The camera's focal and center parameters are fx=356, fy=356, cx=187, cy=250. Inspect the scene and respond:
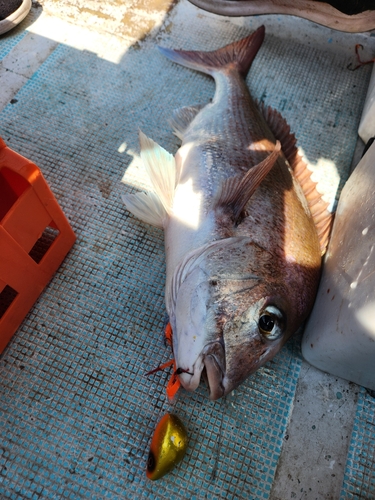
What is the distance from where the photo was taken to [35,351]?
6.22 ft

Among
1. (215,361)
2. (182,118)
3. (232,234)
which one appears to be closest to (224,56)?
(182,118)

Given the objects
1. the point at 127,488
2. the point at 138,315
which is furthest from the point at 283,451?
the point at 138,315

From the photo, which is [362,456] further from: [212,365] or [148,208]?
[148,208]

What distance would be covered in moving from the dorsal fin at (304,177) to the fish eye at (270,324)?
25.3 inches

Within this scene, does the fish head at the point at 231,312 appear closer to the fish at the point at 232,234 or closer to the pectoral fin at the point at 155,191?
the fish at the point at 232,234

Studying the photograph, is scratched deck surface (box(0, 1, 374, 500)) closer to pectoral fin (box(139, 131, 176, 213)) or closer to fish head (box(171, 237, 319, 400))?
pectoral fin (box(139, 131, 176, 213))

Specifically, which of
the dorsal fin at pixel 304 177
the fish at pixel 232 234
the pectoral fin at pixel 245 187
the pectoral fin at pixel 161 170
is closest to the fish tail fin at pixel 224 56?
the fish at pixel 232 234

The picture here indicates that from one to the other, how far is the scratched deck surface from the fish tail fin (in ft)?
0.33

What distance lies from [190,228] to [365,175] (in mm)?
1077

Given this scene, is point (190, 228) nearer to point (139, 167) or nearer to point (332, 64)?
point (139, 167)

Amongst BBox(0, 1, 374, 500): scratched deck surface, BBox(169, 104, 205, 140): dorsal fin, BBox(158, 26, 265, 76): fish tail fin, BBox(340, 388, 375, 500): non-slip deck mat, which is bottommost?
BBox(340, 388, 375, 500): non-slip deck mat

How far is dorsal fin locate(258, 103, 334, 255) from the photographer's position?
2.06 metres

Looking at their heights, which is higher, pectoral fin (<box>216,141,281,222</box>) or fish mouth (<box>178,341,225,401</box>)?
pectoral fin (<box>216,141,281,222</box>)

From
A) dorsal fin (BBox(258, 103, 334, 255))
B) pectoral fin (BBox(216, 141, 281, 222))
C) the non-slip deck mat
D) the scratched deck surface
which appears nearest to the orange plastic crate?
the scratched deck surface
